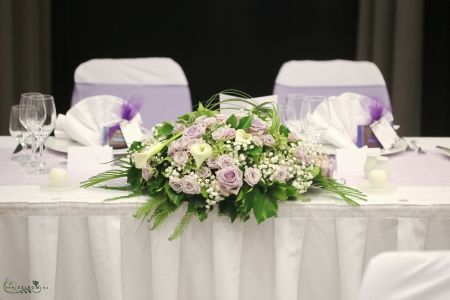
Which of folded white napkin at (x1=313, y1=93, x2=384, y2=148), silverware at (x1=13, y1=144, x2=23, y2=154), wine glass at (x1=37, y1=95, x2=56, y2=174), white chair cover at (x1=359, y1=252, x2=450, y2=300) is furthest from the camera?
folded white napkin at (x1=313, y1=93, x2=384, y2=148)

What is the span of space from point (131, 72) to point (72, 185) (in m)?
1.25

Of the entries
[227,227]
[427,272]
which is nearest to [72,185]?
[227,227]

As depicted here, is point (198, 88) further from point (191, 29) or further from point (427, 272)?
point (427, 272)

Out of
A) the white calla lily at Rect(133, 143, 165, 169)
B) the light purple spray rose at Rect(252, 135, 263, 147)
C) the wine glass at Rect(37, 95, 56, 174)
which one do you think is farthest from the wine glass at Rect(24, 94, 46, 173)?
the light purple spray rose at Rect(252, 135, 263, 147)

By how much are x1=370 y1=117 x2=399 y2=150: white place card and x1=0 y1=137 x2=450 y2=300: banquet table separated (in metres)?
0.49

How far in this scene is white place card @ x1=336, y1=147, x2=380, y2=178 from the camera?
2.52 meters

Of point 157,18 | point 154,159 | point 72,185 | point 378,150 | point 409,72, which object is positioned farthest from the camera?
point 157,18

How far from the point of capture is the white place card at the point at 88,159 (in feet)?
8.36

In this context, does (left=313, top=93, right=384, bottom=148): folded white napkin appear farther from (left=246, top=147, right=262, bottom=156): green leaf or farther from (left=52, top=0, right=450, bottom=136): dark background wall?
(left=52, top=0, right=450, bottom=136): dark background wall

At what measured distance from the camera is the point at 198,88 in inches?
208

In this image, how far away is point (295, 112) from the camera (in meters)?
→ 2.42

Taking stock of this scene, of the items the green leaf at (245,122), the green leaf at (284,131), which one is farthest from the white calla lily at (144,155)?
the green leaf at (284,131)

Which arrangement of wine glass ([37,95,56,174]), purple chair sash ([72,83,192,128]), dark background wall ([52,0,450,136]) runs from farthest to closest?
1. dark background wall ([52,0,450,136])
2. purple chair sash ([72,83,192,128])
3. wine glass ([37,95,56,174])

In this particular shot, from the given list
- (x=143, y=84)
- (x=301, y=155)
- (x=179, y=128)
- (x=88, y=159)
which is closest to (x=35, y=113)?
(x=88, y=159)
